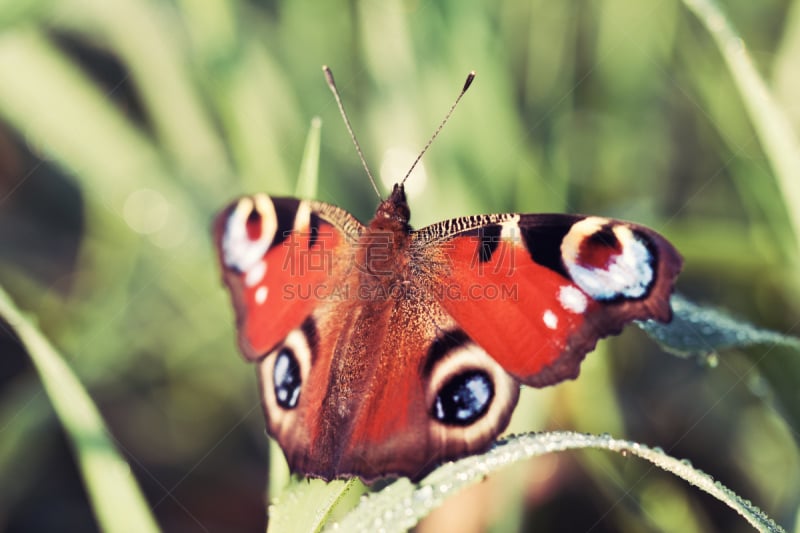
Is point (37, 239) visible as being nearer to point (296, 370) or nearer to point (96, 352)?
point (96, 352)

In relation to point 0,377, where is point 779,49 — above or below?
above

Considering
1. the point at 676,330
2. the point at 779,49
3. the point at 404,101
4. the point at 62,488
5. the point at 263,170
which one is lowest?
the point at 62,488

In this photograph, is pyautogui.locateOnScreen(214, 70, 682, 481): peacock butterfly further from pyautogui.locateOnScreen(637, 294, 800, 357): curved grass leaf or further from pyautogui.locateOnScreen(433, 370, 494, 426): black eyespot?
pyautogui.locateOnScreen(637, 294, 800, 357): curved grass leaf

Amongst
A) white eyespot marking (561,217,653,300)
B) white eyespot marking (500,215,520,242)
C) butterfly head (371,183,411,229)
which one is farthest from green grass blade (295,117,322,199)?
white eyespot marking (561,217,653,300)

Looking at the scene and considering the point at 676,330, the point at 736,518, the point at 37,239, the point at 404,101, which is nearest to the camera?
the point at 676,330

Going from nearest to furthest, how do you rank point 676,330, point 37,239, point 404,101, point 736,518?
1. point 676,330
2. point 736,518
3. point 404,101
4. point 37,239

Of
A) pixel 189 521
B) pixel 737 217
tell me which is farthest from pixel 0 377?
pixel 737 217
